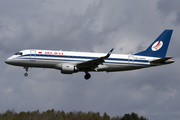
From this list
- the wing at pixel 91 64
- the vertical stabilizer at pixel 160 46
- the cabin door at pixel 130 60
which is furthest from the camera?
the vertical stabilizer at pixel 160 46

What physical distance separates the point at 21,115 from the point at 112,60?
3033cm

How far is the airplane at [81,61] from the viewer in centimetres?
4522

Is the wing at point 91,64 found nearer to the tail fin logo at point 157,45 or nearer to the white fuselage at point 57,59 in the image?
the white fuselage at point 57,59

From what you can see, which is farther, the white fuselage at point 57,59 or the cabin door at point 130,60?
the cabin door at point 130,60

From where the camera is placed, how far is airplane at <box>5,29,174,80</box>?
4522 centimetres

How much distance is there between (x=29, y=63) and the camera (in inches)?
1785

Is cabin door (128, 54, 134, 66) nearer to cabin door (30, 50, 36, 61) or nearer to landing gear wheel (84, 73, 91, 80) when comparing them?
landing gear wheel (84, 73, 91, 80)

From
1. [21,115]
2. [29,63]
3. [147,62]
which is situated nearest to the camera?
[29,63]

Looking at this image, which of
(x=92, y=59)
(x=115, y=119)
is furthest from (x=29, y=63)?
(x=115, y=119)

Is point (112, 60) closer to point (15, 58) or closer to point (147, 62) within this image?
point (147, 62)

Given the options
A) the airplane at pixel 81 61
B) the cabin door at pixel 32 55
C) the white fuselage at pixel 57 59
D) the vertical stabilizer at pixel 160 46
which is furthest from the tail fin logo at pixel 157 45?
the cabin door at pixel 32 55

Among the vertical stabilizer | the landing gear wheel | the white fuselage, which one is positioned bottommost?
the landing gear wheel

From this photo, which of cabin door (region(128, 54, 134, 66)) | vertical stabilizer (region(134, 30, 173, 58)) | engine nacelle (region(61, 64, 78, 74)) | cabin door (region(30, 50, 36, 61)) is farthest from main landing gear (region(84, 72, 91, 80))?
vertical stabilizer (region(134, 30, 173, 58))

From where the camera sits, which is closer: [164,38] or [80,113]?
[164,38]
